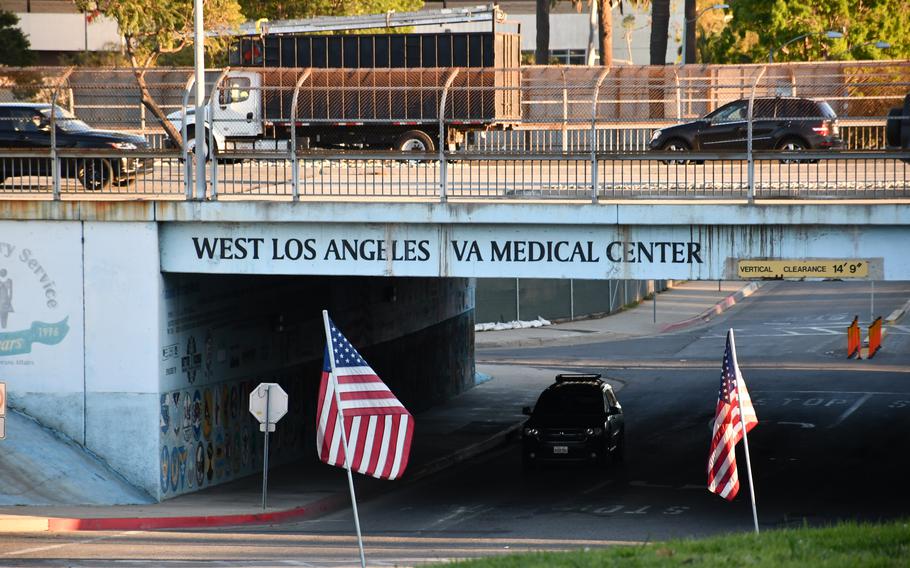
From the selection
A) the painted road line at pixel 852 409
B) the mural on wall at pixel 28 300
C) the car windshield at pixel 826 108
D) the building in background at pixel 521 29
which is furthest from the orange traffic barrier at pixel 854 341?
the building in background at pixel 521 29


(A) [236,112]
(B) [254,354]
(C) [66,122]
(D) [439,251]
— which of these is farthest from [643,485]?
(A) [236,112]

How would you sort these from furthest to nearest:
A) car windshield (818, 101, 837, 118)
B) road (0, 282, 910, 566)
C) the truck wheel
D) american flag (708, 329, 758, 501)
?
the truck wheel → car windshield (818, 101, 837, 118) → road (0, 282, 910, 566) → american flag (708, 329, 758, 501)

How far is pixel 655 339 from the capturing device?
5094 centimetres

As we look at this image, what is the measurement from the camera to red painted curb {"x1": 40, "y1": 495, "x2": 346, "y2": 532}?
2114cm

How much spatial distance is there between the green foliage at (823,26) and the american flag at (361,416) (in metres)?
43.0

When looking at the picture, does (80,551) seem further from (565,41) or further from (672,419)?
(565,41)

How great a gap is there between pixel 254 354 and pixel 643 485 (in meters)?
7.45

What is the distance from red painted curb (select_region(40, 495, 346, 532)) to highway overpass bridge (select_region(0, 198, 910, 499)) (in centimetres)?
162

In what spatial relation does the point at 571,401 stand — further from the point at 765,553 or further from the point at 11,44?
the point at 11,44

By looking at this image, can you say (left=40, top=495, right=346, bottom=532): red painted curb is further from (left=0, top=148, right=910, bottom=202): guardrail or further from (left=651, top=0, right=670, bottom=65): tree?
(left=651, top=0, right=670, bottom=65): tree

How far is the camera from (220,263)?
23578 mm

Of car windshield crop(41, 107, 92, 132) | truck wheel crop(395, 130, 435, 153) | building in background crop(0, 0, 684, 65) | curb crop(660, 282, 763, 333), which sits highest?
building in background crop(0, 0, 684, 65)

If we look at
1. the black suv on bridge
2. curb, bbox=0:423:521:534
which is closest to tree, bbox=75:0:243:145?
the black suv on bridge

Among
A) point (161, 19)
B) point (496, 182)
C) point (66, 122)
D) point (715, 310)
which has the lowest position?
point (715, 310)
